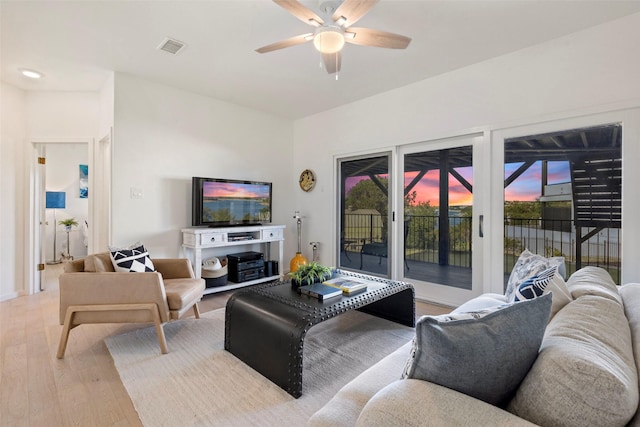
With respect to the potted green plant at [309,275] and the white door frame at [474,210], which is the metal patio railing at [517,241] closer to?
the white door frame at [474,210]

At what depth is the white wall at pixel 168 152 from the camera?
10.7ft

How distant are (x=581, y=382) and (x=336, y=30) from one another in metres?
2.13

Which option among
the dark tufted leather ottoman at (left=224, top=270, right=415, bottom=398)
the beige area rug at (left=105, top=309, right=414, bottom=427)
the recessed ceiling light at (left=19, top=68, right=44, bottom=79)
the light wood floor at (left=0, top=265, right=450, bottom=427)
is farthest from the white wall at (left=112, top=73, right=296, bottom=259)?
the dark tufted leather ottoman at (left=224, top=270, right=415, bottom=398)

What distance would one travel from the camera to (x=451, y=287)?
3316 millimetres

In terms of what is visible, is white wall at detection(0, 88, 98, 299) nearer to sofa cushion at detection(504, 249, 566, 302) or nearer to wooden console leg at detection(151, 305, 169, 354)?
wooden console leg at detection(151, 305, 169, 354)

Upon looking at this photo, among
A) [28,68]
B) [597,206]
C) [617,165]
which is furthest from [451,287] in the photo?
[28,68]

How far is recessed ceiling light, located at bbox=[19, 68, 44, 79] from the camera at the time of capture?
3.12 m

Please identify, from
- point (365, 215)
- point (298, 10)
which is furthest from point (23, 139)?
point (365, 215)

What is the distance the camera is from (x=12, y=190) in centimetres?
349

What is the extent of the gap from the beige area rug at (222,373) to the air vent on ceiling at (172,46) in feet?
8.23

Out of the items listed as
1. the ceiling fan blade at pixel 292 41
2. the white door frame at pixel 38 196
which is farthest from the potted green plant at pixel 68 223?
the ceiling fan blade at pixel 292 41

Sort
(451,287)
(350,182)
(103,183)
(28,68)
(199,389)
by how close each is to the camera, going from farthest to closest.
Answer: (350,182) < (103,183) < (451,287) < (28,68) < (199,389)

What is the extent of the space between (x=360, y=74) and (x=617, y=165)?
94.8 inches

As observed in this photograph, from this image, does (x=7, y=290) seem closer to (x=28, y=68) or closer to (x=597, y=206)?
Answer: (x=28, y=68)
